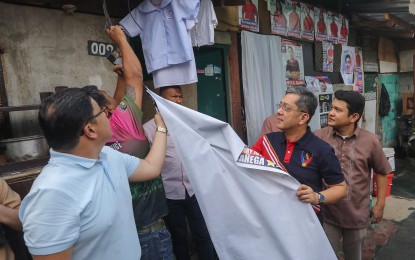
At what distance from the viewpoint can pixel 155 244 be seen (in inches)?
82.0

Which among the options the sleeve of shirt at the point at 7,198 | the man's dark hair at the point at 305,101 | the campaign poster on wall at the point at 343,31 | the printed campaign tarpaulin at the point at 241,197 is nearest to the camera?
the sleeve of shirt at the point at 7,198

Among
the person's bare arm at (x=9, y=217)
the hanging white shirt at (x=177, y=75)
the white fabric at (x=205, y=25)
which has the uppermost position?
the white fabric at (x=205, y=25)

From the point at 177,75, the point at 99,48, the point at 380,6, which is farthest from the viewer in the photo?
the point at 380,6

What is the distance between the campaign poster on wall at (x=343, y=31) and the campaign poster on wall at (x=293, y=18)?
1.78 m

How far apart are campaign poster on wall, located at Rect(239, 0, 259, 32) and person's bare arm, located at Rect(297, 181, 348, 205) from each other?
331cm

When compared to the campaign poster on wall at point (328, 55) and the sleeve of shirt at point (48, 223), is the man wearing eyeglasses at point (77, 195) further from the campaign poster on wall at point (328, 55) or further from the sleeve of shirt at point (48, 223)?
the campaign poster on wall at point (328, 55)

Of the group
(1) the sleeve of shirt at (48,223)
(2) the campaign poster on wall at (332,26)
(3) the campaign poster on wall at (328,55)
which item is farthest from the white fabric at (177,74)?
(2) the campaign poster on wall at (332,26)

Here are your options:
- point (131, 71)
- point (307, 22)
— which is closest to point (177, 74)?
point (131, 71)

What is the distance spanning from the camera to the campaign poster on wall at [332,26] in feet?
22.5

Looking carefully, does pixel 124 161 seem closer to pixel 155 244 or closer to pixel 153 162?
pixel 153 162

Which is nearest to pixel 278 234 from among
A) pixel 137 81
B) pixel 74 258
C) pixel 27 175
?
pixel 74 258

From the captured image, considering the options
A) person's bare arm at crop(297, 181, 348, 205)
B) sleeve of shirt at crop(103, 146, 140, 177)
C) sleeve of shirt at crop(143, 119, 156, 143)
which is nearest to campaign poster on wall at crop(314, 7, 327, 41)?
sleeve of shirt at crop(143, 119, 156, 143)

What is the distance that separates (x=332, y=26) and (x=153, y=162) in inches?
252

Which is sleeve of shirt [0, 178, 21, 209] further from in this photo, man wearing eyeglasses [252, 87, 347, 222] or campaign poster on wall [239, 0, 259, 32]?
campaign poster on wall [239, 0, 259, 32]
